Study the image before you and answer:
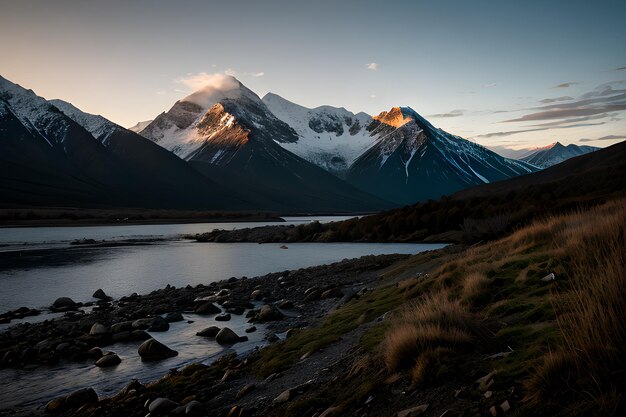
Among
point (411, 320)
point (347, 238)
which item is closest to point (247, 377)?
point (411, 320)

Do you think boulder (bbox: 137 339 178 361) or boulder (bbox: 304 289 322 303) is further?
boulder (bbox: 304 289 322 303)

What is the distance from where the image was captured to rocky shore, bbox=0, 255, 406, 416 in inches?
466

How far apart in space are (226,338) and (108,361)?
4.43 metres

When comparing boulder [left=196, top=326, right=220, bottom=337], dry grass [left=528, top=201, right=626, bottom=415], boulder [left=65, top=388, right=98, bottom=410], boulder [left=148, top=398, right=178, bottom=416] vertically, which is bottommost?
boulder [left=196, top=326, right=220, bottom=337]

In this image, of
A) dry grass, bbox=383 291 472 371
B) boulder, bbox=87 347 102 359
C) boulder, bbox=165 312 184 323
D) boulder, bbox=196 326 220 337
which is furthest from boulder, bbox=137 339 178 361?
dry grass, bbox=383 291 472 371

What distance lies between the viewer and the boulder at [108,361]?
54.7ft

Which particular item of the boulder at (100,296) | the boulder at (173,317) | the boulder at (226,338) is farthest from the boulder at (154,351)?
the boulder at (100,296)

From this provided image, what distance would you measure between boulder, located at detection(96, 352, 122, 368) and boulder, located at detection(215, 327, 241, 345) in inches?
151

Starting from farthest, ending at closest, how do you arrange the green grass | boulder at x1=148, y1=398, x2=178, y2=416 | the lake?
the lake → the green grass → boulder at x1=148, y1=398, x2=178, y2=416

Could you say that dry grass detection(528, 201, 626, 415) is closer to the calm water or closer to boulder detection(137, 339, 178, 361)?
the calm water

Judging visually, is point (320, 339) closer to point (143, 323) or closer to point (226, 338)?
point (226, 338)

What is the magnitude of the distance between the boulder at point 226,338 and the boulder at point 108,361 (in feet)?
12.6

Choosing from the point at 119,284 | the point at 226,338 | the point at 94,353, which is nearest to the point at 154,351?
the point at 94,353

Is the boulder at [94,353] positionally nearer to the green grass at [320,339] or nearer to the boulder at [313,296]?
the green grass at [320,339]
